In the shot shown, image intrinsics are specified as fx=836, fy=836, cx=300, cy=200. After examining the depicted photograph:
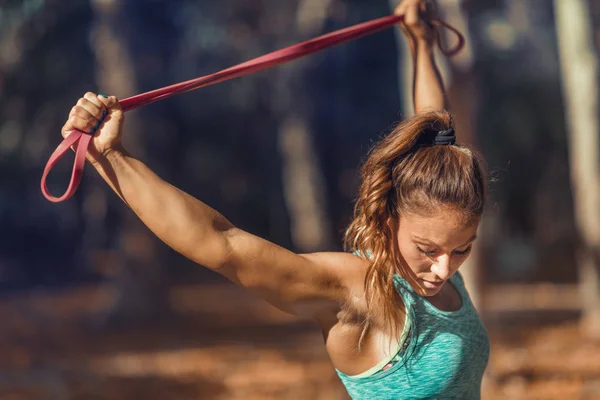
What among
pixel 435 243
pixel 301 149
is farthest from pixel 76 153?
pixel 301 149

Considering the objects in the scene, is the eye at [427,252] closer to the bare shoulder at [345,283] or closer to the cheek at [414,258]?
the cheek at [414,258]

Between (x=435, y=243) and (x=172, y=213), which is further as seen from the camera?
(x=435, y=243)

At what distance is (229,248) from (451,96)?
16.1 ft

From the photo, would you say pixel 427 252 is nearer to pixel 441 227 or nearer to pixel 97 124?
pixel 441 227

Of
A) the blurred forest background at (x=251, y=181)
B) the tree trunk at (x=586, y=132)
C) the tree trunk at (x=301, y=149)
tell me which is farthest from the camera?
the tree trunk at (x=301, y=149)

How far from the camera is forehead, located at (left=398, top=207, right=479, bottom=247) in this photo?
2.37 m

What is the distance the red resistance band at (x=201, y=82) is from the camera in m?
2.22

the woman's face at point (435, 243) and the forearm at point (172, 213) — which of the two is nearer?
the forearm at point (172, 213)

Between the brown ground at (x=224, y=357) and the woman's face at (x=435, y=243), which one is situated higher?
the woman's face at (x=435, y=243)

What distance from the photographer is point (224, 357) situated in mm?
10516

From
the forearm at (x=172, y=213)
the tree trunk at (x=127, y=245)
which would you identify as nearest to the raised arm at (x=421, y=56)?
the forearm at (x=172, y=213)

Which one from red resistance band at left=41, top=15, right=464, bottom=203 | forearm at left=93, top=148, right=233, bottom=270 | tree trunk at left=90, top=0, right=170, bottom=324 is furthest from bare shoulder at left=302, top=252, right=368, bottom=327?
tree trunk at left=90, top=0, right=170, bottom=324

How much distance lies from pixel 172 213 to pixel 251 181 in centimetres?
2133

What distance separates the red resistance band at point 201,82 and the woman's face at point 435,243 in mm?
708
